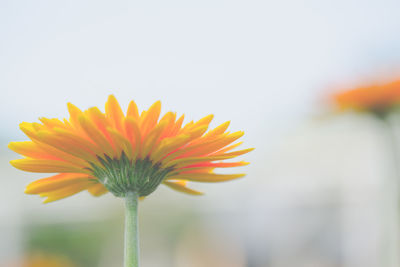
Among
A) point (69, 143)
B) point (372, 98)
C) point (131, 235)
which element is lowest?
point (131, 235)

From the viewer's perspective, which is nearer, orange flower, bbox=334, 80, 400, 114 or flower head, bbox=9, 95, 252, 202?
flower head, bbox=9, 95, 252, 202

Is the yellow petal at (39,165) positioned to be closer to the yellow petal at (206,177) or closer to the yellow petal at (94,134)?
the yellow petal at (94,134)

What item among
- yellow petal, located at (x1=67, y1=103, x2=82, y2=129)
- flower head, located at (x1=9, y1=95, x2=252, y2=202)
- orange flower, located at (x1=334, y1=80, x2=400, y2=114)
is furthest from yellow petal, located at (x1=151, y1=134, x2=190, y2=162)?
orange flower, located at (x1=334, y1=80, x2=400, y2=114)

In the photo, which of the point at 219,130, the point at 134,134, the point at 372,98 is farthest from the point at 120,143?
the point at 372,98

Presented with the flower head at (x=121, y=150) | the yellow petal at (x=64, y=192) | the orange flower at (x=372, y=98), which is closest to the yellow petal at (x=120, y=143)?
the flower head at (x=121, y=150)

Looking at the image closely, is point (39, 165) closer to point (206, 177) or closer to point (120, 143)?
point (120, 143)

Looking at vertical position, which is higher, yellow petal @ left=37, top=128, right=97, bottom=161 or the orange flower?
the orange flower

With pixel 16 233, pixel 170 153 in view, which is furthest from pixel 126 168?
pixel 16 233

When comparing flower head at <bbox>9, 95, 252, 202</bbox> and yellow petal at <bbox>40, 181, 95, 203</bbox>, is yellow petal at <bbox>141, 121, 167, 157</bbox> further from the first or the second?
yellow petal at <bbox>40, 181, 95, 203</bbox>
